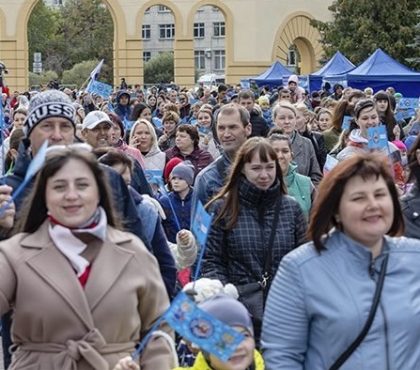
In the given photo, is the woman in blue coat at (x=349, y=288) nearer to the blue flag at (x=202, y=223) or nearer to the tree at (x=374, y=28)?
the blue flag at (x=202, y=223)

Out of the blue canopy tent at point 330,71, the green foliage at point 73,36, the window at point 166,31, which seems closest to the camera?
the blue canopy tent at point 330,71

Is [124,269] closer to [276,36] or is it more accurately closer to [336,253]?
[336,253]

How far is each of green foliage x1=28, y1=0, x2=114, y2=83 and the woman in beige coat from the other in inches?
3476

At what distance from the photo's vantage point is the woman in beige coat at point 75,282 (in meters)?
4.63

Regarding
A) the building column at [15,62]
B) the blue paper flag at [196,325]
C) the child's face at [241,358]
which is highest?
the building column at [15,62]

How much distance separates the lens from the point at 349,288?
183 inches

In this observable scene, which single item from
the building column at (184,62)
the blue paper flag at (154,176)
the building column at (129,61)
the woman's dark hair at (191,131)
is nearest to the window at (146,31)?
the building column at (184,62)

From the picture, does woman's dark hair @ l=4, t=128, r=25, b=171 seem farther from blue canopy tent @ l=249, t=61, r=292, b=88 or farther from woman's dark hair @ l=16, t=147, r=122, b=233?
blue canopy tent @ l=249, t=61, r=292, b=88

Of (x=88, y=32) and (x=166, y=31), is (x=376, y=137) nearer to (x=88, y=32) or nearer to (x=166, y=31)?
(x=88, y=32)

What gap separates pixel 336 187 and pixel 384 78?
25.8 metres

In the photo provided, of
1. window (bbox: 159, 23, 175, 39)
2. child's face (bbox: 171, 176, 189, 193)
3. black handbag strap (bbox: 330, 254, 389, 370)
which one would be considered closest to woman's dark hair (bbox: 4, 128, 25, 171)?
child's face (bbox: 171, 176, 189, 193)

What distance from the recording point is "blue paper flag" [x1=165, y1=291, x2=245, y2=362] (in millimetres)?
4176

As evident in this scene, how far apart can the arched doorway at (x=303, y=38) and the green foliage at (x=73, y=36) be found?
4431 cm

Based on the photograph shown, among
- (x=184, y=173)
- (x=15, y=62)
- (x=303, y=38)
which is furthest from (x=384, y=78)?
(x=15, y=62)
